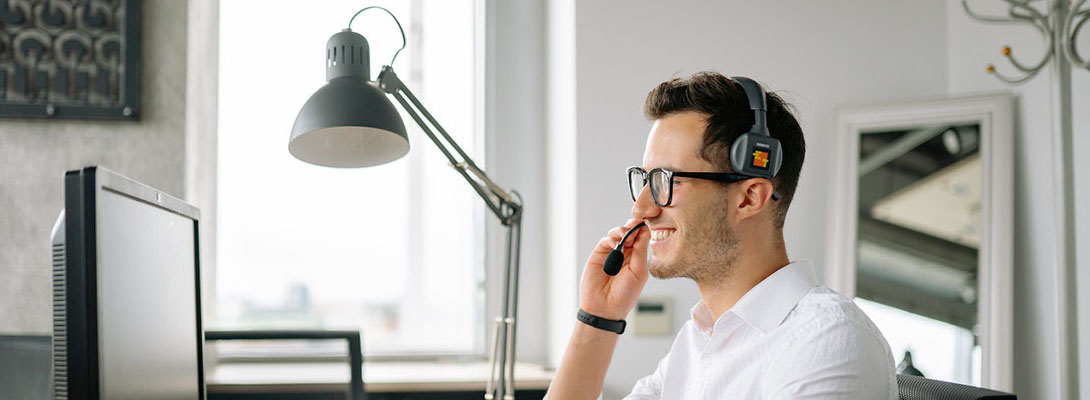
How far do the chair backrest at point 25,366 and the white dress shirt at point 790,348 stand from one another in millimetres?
1265

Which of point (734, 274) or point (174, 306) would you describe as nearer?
point (174, 306)

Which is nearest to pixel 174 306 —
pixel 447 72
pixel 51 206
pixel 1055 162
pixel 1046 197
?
pixel 51 206

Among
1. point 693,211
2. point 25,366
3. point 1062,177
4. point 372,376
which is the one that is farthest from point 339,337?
point 1062,177

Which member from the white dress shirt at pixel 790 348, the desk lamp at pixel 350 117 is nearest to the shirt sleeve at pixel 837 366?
the white dress shirt at pixel 790 348

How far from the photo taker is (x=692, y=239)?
1.34m

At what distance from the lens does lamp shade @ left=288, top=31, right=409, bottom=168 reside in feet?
4.76

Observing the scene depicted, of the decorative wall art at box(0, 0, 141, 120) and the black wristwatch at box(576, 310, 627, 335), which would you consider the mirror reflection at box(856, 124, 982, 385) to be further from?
the decorative wall art at box(0, 0, 141, 120)

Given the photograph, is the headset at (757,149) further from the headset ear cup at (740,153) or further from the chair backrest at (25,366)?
the chair backrest at (25,366)

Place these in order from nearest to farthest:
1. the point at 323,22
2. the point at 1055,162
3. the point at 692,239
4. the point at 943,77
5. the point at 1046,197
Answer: the point at 692,239 < the point at 1055,162 < the point at 1046,197 < the point at 943,77 < the point at 323,22

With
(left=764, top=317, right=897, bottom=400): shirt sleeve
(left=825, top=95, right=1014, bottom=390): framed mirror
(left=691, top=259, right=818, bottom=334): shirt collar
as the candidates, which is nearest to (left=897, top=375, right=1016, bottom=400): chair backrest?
(left=764, top=317, right=897, bottom=400): shirt sleeve

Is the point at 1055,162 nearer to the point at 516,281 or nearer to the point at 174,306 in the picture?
the point at 516,281

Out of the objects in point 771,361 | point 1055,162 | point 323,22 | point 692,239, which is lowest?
point 771,361

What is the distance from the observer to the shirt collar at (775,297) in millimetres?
1231

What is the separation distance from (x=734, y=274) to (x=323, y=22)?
1794 mm
